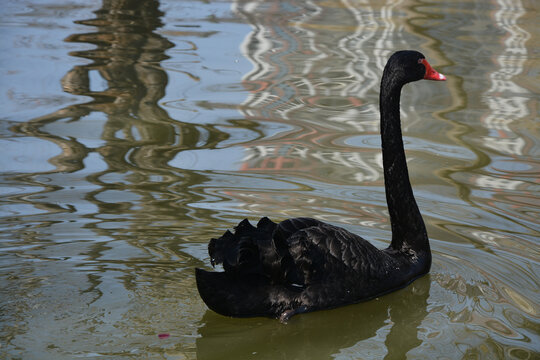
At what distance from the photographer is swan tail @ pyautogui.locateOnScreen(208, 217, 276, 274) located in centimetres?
404

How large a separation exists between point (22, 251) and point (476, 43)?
742 cm

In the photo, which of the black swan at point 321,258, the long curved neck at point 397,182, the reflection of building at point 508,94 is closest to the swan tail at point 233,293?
the black swan at point 321,258

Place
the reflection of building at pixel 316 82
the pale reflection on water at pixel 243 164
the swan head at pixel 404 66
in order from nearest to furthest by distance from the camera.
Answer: the pale reflection on water at pixel 243 164 → the swan head at pixel 404 66 → the reflection of building at pixel 316 82

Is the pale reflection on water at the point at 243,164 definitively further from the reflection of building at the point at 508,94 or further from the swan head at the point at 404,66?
the swan head at the point at 404,66

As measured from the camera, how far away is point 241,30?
429 inches

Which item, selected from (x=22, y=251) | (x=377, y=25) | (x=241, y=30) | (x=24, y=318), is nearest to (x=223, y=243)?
(x=24, y=318)

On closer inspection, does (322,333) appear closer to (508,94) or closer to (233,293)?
(233,293)

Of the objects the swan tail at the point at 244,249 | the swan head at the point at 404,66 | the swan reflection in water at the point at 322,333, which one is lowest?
the swan reflection in water at the point at 322,333

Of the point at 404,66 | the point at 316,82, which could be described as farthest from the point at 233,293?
the point at 316,82

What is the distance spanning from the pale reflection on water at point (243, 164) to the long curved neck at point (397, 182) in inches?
11.2

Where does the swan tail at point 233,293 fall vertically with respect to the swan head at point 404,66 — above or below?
below

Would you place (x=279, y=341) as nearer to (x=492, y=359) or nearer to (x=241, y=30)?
(x=492, y=359)

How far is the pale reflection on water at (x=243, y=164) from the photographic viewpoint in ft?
13.6

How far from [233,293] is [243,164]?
2.60 m
